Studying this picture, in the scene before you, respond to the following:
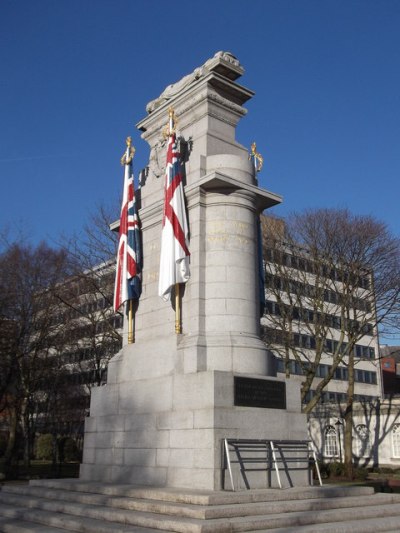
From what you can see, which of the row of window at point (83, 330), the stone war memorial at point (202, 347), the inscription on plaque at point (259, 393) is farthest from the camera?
the row of window at point (83, 330)

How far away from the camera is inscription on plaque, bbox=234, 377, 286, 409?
47.5 ft

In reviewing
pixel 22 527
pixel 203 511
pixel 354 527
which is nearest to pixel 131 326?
pixel 22 527

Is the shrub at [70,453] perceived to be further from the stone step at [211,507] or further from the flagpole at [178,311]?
the flagpole at [178,311]

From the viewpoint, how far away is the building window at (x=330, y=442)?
163 feet

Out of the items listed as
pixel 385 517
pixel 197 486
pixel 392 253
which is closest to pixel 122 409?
pixel 197 486

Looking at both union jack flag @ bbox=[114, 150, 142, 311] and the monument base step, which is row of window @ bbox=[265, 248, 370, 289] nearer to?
union jack flag @ bbox=[114, 150, 142, 311]

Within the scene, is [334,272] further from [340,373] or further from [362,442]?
[340,373]

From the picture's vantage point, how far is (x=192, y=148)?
18.3 metres

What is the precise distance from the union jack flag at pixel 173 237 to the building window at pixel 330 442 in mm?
38187

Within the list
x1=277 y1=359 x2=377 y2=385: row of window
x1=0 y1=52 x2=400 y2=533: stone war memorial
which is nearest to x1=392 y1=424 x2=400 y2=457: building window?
x1=277 y1=359 x2=377 y2=385: row of window

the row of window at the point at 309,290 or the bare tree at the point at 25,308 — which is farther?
the row of window at the point at 309,290

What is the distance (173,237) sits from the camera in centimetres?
1655

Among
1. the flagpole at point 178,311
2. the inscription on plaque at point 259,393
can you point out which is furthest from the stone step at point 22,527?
the flagpole at point 178,311

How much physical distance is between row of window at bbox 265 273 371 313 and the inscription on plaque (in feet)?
61.0
